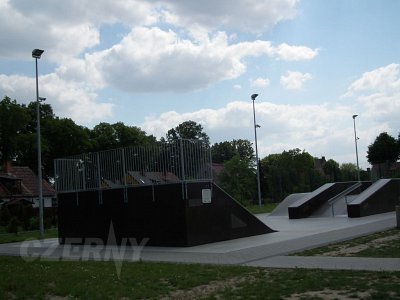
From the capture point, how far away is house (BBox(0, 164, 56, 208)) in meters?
55.7

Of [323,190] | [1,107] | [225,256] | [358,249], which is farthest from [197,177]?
[1,107]

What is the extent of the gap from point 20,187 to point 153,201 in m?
42.9

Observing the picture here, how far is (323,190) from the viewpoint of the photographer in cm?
3250

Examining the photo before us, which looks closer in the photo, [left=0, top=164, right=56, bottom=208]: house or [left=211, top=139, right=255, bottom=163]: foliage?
[left=0, top=164, right=56, bottom=208]: house

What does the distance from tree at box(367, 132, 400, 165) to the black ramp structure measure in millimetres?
61561

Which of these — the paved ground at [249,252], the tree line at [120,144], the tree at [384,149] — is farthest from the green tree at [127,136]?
the paved ground at [249,252]

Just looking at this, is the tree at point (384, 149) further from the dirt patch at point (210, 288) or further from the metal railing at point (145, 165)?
the dirt patch at point (210, 288)

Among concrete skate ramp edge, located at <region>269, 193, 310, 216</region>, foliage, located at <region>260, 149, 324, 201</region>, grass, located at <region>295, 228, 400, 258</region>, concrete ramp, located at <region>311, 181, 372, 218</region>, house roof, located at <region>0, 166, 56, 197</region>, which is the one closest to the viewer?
grass, located at <region>295, 228, 400, 258</region>

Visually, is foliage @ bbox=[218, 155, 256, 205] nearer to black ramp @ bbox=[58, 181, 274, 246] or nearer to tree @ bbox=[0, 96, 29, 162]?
tree @ bbox=[0, 96, 29, 162]

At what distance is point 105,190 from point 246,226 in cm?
565

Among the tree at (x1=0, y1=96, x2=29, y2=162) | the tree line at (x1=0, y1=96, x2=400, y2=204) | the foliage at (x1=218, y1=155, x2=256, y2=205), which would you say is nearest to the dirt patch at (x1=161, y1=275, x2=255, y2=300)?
the tree line at (x1=0, y1=96, x2=400, y2=204)

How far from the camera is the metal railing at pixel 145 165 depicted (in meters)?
18.3

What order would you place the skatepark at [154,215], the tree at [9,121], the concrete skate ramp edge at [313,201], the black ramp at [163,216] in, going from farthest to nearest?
the tree at [9,121] → the concrete skate ramp edge at [313,201] → the black ramp at [163,216] → the skatepark at [154,215]

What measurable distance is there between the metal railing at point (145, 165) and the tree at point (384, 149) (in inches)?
2473
